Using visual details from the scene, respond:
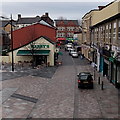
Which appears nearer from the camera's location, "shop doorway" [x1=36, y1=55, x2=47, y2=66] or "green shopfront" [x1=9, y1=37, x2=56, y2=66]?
"green shopfront" [x1=9, y1=37, x2=56, y2=66]

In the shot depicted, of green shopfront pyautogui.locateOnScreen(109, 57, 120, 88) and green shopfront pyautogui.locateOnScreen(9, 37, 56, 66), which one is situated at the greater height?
green shopfront pyautogui.locateOnScreen(9, 37, 56, 66)

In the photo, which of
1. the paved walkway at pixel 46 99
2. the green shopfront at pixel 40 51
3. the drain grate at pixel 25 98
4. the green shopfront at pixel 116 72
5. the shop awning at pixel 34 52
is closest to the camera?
the paved walkway at pixel 46 99

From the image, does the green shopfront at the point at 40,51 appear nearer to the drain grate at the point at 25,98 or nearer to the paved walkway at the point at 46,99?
the paved walkway at the point at 46,99

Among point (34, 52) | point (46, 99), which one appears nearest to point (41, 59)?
point (34, 52)

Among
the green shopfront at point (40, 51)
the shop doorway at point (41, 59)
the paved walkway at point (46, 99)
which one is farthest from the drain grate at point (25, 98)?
the shop doorway at point (41, 59)

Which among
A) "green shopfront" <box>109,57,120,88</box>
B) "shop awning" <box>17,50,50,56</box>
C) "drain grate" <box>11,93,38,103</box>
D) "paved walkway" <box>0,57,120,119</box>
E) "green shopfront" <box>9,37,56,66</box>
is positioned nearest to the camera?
"paved walkway" <box>0,57,120,119</box>

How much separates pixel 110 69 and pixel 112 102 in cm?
895

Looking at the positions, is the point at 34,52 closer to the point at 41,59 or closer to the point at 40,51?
the point at 40,51

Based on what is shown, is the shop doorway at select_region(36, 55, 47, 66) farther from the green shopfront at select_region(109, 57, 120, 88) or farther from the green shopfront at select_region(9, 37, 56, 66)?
the green shopfront at select_region(109, 57, 120, 88)

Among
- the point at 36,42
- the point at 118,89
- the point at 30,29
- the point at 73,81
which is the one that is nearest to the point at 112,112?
the point at 118,89

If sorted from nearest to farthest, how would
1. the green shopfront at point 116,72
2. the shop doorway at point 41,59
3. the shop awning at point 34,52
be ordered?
the green shopfront at point 116,72 < the shop awning at point 34,52 < the shop doorway at point 41,59

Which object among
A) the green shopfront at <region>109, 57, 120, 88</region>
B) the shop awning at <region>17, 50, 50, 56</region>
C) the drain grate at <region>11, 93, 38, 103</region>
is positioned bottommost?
the drain grate at <region>11, 93, 38, 103</region>

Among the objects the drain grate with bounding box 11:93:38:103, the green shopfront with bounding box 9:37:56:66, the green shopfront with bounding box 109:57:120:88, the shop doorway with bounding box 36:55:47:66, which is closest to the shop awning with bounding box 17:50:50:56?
the green shopfront with bounding box 9:37:56:66

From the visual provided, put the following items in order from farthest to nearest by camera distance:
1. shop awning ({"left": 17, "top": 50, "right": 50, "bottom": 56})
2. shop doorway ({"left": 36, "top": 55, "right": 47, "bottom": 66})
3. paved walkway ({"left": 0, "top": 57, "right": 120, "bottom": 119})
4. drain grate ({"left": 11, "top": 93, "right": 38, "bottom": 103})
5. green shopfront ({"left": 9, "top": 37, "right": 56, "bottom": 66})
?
shop doorway ({"left": 36, "top": 55, "right": 47, "bottom": 66}) → green shopfront ({"left": 9, "top": 37, "right": 56, "bottom": 66}) → shop awning ({"left": 17, "top": 50, "right": 50, "bottom": 56}) → drain grate ({"left": 11, "top": 93, "right": 38, "bottom": 103}) → paved walkway ({"left": 0, "top": 57, "right": 120, "bottom": 119})
